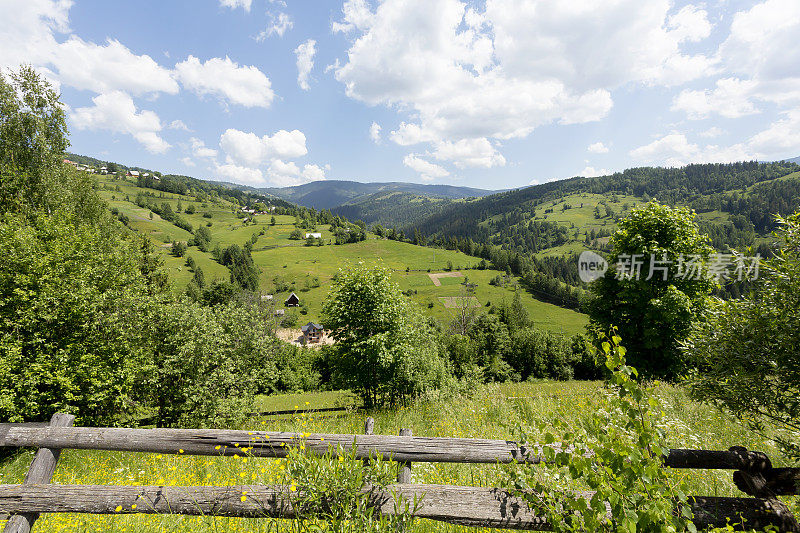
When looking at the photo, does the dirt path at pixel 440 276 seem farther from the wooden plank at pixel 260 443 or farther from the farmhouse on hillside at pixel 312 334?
the wooden plank at pixel 260 443

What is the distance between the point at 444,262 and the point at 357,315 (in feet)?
482

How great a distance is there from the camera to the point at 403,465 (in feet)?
12.6

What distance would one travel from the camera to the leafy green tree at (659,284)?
16.2m

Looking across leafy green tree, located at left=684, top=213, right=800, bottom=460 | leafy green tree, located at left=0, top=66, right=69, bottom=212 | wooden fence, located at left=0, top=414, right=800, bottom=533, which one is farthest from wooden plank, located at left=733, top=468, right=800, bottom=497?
leafy green tree, located at left=0, top=66, right=69, bottom=212

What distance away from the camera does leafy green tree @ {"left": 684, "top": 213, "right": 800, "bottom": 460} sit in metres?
4.99

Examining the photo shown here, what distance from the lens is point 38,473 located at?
13.5 ft

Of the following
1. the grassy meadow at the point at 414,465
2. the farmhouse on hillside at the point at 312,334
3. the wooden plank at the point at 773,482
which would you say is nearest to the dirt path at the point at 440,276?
the farmhouse on hillside at the point at 312,334

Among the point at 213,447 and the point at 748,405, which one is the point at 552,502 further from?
the point at 748,405

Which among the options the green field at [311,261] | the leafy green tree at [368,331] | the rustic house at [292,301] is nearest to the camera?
the leafy green tree at [368,331]

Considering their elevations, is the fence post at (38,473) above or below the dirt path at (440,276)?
above

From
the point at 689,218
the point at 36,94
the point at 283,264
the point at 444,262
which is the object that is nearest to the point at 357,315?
the point at 689,218

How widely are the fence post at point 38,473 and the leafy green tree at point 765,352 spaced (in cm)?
944

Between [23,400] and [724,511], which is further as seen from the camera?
[23,400]

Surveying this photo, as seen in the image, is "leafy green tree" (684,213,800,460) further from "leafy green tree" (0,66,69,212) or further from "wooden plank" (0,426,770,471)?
"leafy green tree" (0,66,69,212)
